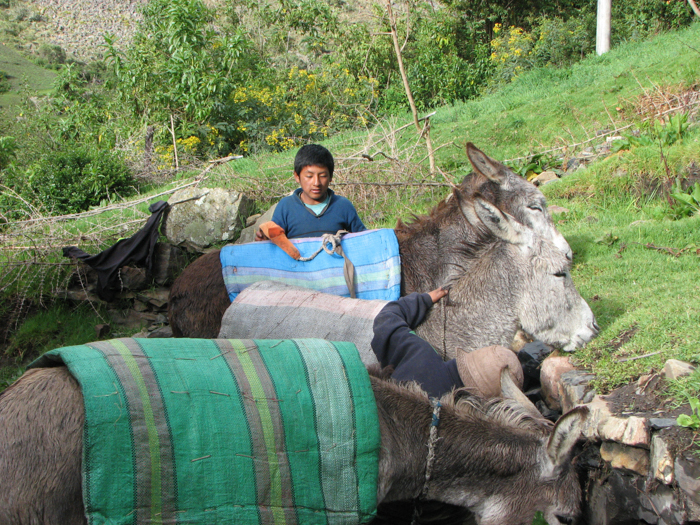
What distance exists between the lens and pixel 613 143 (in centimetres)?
777

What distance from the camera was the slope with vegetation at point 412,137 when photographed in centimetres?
528

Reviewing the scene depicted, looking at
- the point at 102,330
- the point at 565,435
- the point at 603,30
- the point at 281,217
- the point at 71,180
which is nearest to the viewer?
the point at 565,435

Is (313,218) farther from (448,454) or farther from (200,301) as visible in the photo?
(448,454)

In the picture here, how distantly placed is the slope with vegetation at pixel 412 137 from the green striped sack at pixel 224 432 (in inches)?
70.4

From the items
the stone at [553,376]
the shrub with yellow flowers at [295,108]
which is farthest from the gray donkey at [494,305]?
the shrub with yellow flowers at [295,108]

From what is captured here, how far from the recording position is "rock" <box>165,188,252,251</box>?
6766 mm

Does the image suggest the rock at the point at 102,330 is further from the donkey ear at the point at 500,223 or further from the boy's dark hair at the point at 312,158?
the donkey ear at the point at 500,223

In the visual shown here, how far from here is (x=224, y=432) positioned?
200 cm

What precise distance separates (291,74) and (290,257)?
12902 mm

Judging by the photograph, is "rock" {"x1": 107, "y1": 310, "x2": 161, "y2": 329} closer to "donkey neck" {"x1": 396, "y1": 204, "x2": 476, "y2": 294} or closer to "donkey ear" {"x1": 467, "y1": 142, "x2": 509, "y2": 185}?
"donkey neck" {"x1": 396, "y1": 204, "x2": 476, "y2": 294}

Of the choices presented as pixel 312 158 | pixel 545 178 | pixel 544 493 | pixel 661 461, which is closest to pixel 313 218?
pixel 312 158

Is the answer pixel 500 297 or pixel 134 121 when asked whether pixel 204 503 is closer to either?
pixel 500 297

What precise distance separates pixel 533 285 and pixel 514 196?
0.66 metres

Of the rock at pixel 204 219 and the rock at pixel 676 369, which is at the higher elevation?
the rock at pixel 204 219
